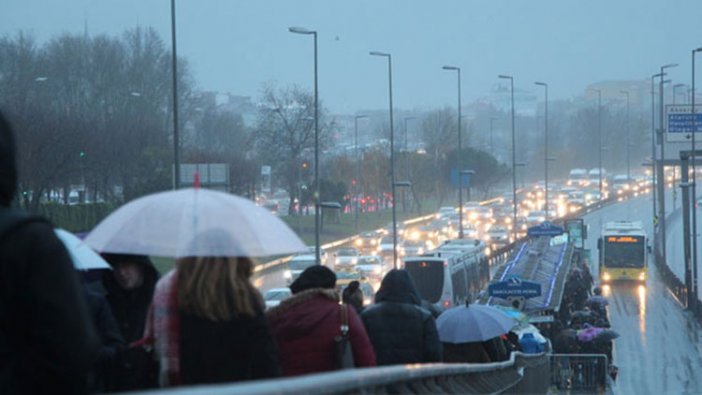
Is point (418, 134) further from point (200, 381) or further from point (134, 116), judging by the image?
point (200, 381)

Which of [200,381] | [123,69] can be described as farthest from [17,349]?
[123,69]

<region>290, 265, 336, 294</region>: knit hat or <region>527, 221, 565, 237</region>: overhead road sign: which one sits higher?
<region>290, 265, 336, 294</region>: knit hat

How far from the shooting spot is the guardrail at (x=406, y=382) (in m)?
3.96

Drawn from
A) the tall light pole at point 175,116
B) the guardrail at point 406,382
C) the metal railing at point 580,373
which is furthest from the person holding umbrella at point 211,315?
the metal railing at point 580,373

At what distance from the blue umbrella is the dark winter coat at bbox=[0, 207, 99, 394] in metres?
10.2

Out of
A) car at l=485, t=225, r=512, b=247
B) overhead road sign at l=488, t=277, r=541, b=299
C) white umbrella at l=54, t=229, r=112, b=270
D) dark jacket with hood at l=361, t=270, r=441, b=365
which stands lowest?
car at l=485, t=225, r=512, b=247

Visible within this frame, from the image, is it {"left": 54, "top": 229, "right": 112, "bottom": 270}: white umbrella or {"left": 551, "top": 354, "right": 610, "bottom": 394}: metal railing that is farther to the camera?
{"left": 551, "top": 354, "right": 610, "bottom": 394}: metal railing

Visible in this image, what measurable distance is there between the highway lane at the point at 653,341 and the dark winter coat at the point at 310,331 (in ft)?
73.7

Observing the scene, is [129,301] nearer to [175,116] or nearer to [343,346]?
[343,346]

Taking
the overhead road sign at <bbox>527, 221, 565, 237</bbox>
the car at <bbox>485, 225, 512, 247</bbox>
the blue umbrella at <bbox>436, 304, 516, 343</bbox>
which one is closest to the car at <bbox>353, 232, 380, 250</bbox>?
the overhead road sign at <bbox>527, 221, 565, 237</bbox>

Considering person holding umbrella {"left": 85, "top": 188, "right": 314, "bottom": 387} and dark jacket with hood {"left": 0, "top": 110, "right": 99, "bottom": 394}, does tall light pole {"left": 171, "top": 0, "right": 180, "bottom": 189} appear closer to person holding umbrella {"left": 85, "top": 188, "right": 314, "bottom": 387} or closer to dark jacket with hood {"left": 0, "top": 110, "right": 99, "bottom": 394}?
person holding umbrella {"left": 85, "top": 188, "right": 314, "bottom": 387}

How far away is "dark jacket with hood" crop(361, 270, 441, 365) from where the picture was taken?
8992 millimetres

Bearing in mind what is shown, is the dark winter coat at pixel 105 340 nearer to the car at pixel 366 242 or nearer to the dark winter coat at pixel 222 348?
the dark winter coat at pixel 222 348

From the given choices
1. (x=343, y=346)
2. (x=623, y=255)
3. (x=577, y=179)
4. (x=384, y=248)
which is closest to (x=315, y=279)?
(x=343, y=346)
